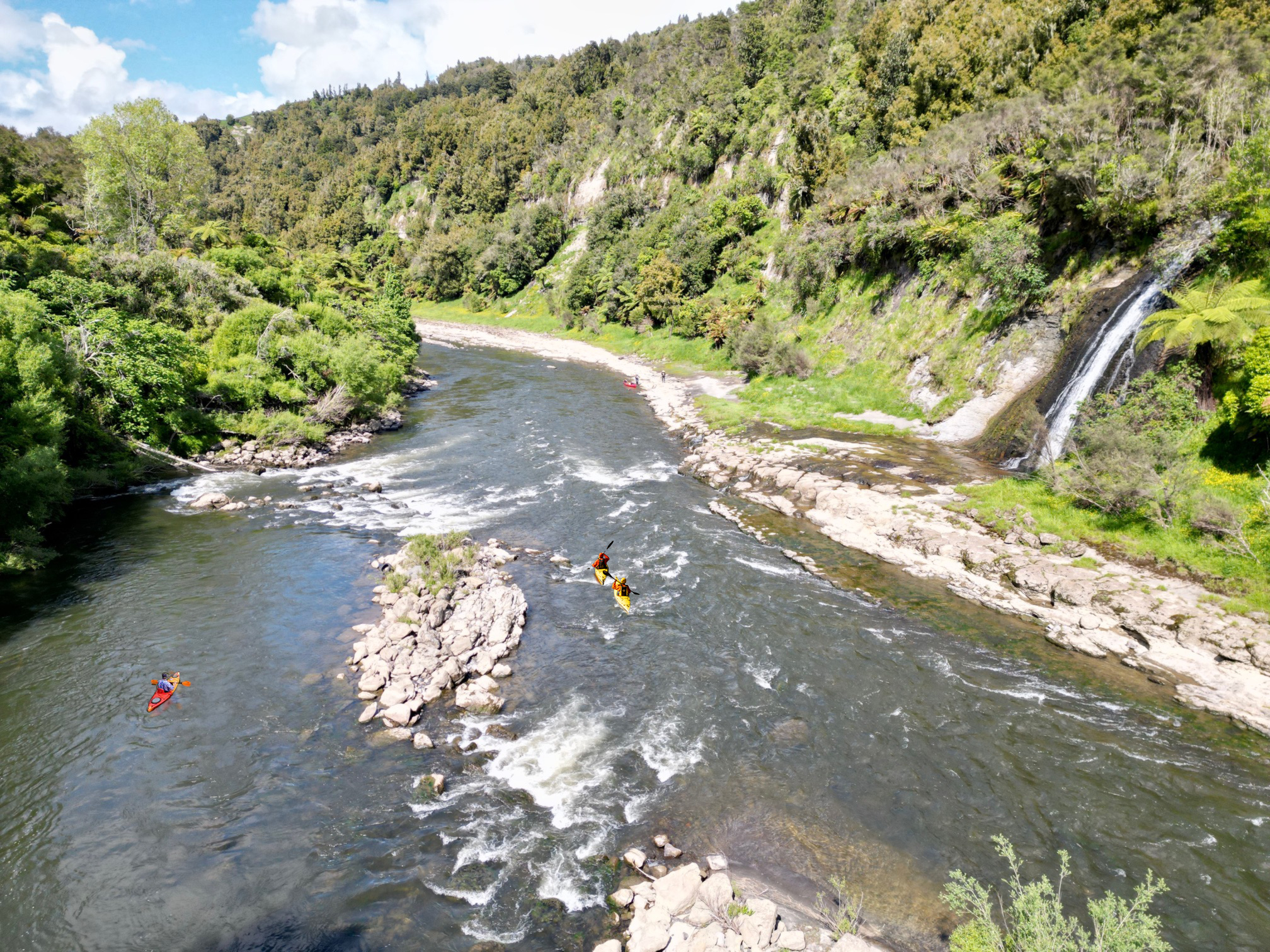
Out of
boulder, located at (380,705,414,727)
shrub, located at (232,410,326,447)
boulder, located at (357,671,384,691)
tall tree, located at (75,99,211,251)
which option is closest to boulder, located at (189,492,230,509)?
shrub, located at (232,410,326,447)

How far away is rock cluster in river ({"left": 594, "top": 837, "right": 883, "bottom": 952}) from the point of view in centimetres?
941

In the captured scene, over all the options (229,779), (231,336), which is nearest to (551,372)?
(231,336)

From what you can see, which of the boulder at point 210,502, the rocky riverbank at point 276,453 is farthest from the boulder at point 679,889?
the rocky riverbank at point 276,453

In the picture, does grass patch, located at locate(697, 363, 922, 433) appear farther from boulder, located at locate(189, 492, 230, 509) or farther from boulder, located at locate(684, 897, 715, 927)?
boulder, located at locate(684, 897, 715, 927)

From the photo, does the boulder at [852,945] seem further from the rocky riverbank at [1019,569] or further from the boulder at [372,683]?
the boulder at [372,683]

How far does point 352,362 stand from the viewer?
3947 cm

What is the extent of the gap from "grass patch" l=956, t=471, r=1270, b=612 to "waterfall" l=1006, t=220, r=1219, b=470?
8.79 ft

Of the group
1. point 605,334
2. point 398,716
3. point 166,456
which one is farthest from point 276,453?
point 605,334

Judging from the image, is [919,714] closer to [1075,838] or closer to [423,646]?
[1075,838]

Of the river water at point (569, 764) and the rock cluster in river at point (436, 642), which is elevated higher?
the rock cluster in river at point (436, 642)

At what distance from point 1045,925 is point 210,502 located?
32763mm

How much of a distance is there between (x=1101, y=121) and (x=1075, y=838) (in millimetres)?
35179

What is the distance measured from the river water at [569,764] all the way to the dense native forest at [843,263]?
740cm

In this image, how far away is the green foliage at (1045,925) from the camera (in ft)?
25.8
